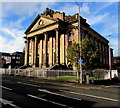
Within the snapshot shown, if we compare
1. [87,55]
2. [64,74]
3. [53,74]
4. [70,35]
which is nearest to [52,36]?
[70,35]

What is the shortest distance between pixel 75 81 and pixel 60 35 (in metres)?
20.6

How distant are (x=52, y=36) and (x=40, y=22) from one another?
21.1 ft

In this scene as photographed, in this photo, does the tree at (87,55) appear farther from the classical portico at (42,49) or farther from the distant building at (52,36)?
the classical portico at (42,49)

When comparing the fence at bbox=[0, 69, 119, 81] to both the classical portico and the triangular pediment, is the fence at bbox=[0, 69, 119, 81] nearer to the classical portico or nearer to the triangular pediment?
the classical portico

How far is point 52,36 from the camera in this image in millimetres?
38062

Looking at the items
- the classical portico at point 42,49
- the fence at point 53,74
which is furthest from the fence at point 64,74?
the classical portico at point 42,49

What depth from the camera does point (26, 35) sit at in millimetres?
43688

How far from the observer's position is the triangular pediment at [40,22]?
35659 mm

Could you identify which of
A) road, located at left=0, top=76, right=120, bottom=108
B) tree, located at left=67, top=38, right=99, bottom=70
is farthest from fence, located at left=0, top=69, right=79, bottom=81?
road, located at left=0, top=76, right=120, bottom=108

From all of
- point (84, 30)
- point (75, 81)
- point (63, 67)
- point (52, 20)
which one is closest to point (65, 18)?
point (52, 20)

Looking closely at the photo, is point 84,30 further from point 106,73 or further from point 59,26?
point 106,73

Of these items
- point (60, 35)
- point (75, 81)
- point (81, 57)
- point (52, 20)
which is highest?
point (52, 20)

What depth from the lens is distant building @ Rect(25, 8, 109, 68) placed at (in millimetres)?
32906

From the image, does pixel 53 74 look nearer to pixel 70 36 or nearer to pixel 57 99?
pixel 57 99
